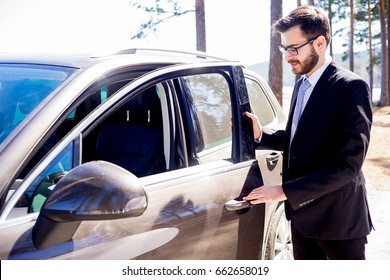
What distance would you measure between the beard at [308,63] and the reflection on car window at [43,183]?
121 centimetres

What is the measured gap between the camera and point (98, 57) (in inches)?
86.0

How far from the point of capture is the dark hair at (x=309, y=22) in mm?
2326

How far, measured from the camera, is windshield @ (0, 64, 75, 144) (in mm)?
1909

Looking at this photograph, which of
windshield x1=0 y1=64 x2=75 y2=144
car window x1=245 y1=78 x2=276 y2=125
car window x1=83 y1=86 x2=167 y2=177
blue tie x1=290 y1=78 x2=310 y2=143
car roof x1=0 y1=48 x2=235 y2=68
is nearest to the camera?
windshield x1=0 y1=64 x2=75 y2=144

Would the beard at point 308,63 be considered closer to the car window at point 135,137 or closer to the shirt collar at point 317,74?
the shirt collar at point 317,74

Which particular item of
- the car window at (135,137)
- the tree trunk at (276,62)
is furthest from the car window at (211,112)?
the tree trunk at (276,62)

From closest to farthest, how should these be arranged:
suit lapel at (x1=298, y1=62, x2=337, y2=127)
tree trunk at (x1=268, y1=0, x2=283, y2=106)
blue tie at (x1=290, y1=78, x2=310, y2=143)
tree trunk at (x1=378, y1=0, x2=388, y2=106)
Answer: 1. suit lapel at (x1=298, y1=62, x2=337, y2=127)
2. blue tie at (x1=290, y1=78, x2=310, y2=143)
3. tree trunk at (x1=268, y1=0, x2=283, y2=106)
4. tree trunk at (x1=378, y1=0, x2=388, y2=106)

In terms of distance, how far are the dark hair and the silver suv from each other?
0.54 meters

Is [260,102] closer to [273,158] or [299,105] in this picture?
[273,158]

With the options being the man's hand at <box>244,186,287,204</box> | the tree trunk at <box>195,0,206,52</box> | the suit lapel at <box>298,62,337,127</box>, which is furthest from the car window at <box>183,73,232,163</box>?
Result: the tree trunk at <box>195,0,206,52</box>

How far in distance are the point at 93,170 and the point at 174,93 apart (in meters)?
1.40

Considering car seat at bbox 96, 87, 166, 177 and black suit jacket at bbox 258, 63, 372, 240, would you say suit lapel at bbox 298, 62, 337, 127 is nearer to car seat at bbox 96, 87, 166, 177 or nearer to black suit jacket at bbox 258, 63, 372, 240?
black suit jacket at bbox 258, 63, 372, 240

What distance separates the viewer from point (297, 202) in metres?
2.28

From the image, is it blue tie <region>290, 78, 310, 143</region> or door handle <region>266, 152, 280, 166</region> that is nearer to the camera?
blue tie <region>290, 78, 310, 143</region>
